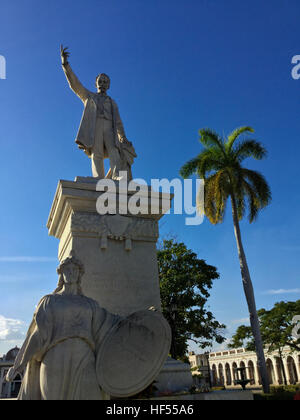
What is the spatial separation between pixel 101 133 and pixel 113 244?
3124 millimetres

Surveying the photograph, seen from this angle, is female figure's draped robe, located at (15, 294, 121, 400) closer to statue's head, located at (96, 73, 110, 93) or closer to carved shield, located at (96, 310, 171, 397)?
carved shield, located at (96, 310, 171, 397)

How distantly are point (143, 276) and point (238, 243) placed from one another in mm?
12906

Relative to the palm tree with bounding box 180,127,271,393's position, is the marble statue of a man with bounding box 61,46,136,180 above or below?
below

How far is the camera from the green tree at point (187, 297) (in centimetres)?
2398

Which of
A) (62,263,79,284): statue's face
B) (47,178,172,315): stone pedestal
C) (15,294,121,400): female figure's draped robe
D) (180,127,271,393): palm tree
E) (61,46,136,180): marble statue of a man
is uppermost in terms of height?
(180,127,271,393): palm tree

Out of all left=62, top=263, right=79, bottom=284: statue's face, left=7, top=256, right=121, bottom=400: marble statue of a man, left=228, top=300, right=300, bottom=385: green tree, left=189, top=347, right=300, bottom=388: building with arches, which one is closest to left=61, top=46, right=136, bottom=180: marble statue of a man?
left=62, top=263, right=79, bottom=284: statue's face

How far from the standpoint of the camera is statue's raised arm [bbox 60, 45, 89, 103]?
335 inches

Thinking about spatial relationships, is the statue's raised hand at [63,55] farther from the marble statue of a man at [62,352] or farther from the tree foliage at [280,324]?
the tree foliage at [280,324]

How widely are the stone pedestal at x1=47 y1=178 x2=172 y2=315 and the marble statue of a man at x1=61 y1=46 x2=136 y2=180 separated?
125 centimetres

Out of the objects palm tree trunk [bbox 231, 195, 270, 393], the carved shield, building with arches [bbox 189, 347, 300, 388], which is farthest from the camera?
building with arches [bbox 189, 347, 300, 388]

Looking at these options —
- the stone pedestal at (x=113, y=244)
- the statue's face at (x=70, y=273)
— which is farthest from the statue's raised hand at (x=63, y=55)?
the statue's face at (x=70, y=273)

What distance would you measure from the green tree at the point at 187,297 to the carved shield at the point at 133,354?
19214 mm

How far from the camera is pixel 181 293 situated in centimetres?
2462

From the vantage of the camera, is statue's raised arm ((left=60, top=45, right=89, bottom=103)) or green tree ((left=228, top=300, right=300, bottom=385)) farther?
green tree ((left=228, top=300, right=300, bottom=385))
